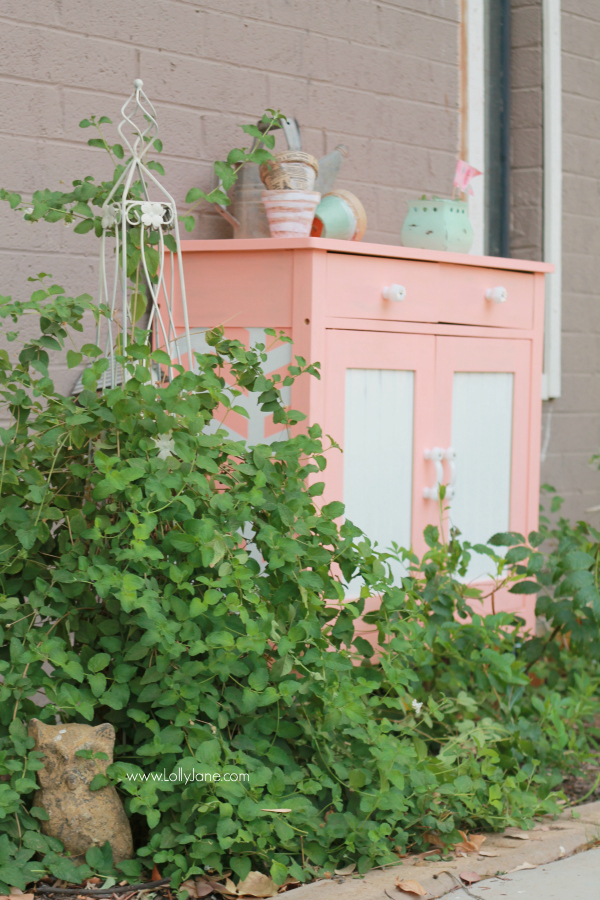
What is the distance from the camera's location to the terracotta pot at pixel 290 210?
2277mm

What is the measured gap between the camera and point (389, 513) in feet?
7.73

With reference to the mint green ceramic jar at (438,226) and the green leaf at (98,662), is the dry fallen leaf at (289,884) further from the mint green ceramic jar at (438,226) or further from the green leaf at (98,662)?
the mint green ceramic jar at (438,226)

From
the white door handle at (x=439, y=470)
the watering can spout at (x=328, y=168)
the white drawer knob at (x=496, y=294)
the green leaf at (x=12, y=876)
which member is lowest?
the green leaf at (x=12, y=876)

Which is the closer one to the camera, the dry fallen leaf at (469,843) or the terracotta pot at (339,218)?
the dry fallen leaf at (469,843)

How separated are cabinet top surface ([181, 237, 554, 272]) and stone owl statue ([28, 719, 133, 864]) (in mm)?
1093

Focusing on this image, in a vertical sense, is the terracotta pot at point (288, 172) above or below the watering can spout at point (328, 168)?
below

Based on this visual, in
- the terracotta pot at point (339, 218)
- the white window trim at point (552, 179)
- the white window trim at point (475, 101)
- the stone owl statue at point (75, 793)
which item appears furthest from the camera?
the white window trim at point (552, 179)

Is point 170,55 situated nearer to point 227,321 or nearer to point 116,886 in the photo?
point 227,321

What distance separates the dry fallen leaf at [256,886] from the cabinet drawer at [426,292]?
45.8 inches

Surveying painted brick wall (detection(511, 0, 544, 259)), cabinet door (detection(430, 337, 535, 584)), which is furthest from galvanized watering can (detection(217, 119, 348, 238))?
painted brick wall (detection(511, 0, 544, 259))

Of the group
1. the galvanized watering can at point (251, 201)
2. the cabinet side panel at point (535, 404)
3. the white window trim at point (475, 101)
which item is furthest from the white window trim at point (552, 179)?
the galvanized watering can at point (251, 201)

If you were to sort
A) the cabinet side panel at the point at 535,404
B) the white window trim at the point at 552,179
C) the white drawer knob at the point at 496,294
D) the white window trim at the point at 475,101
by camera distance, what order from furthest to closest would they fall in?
the white window trim at the point at 552,179
the white window trim at the point at 475,101
the cabinet side panel at the point at 535,404
the white drawer knob at the point at 496,294

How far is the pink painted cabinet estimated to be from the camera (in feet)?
7.11

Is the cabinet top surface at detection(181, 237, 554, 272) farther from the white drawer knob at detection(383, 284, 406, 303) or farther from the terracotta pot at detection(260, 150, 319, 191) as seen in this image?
the terracotta pot at detection(260, 150, 319, 191)
